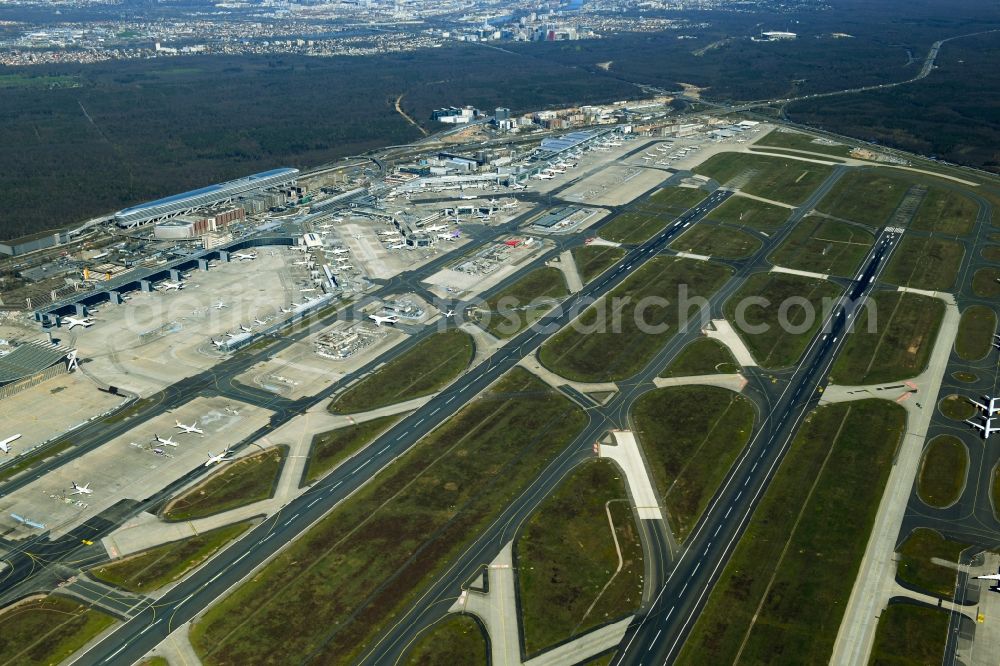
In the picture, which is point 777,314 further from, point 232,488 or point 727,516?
point 232,488

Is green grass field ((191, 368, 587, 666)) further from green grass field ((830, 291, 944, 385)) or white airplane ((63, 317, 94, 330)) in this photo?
white airplane ((63, 317, 94, 330))

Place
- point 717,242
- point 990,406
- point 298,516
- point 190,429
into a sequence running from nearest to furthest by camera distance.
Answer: point 298,516, point 190,429, point 990,406, point 717,242

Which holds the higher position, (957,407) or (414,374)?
(414,374)

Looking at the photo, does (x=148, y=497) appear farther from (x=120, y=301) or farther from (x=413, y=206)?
(x=413, y=206)

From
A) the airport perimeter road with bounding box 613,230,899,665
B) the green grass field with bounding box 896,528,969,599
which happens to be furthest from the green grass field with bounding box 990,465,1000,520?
the airport perimeter road with bounding box 613,230,899,665

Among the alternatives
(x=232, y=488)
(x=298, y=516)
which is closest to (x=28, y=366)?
(x=232, y=488)

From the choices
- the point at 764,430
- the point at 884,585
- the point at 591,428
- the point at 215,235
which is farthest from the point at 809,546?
the point at 215,235

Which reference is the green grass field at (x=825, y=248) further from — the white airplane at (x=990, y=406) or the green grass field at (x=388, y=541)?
the green grass field at (x=388, y=541)
